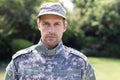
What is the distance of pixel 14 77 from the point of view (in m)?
3.04

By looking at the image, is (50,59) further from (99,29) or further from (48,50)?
(99,29)

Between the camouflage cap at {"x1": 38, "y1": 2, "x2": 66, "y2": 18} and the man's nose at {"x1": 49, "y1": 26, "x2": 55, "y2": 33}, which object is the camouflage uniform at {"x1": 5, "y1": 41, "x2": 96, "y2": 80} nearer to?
the man's nose at {"x1": 49, "y1": 26, "x2": 55, "y2": 33}

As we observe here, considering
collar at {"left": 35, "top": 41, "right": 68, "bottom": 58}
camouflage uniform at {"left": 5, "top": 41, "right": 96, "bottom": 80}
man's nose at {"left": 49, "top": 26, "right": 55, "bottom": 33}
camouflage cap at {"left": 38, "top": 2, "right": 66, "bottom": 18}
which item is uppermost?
camouflage cap at {"left": 38, "top": 2, "right": 66, "bottom": 18}

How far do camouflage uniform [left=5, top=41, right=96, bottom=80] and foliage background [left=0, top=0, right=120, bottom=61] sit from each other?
17.2 meters

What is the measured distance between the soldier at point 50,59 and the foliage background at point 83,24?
17247mm

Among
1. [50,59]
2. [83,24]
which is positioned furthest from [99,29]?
[50,59]

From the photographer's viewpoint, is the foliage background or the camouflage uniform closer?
the camouflage uniform

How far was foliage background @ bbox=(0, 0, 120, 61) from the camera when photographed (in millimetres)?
22234

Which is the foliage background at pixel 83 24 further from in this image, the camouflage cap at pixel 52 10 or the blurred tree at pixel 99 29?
the camouflage cap at pixel 52 10

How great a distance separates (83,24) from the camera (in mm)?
28188

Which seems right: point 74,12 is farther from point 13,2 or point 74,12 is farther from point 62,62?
point 62,62

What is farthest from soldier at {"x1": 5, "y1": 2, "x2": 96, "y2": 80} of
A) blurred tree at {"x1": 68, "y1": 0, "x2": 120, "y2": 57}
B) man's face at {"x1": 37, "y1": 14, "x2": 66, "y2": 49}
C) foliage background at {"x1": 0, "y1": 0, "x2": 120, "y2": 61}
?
blurred tree at {"x1": 68, "y1": 0, "x2": 120, "y2": 57}

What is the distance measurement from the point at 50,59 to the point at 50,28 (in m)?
0.27

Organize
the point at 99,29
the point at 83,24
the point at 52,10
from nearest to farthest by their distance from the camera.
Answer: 1. the point at 52,10
2. the point at 99,29
3. the point at 83,24
